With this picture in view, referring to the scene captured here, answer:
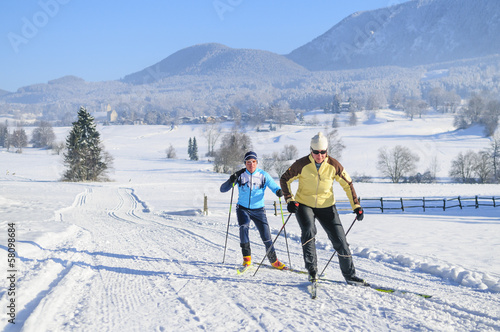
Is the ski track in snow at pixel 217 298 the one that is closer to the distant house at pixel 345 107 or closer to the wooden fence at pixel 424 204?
the wooden fence at pixel 424 204

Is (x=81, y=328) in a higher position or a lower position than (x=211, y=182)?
higher

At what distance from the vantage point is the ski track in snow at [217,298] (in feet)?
13.5

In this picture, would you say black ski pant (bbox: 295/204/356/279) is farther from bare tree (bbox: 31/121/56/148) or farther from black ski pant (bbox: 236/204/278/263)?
bare tree (bbox: 31/121/56/148)

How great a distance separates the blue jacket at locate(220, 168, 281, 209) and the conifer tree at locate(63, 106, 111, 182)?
148ft

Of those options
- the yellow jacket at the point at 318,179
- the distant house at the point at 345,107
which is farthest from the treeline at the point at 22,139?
the distant house at the point at 345,107

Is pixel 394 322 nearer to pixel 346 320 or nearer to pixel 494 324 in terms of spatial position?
pixel 346 320

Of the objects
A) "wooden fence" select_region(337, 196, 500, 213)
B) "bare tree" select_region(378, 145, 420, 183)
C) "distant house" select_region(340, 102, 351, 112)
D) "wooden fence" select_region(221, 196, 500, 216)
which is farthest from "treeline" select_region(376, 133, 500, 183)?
"distant house" select_region(340, 102, 351, 112)

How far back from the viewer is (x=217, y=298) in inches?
196

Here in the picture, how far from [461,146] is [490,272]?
86.4 meters

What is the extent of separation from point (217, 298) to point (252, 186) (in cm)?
219

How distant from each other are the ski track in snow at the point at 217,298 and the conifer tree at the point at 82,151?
4247 cm

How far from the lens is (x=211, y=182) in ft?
156

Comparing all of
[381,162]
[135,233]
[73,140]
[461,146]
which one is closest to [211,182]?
[73,140]

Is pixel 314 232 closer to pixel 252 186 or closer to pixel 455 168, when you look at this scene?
pixel 252 186
